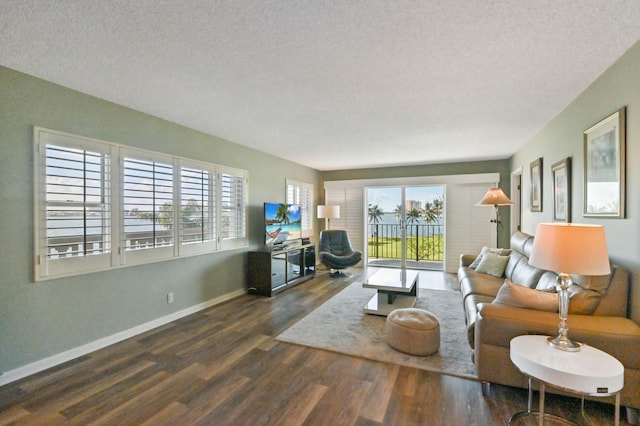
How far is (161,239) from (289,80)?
2.42 m

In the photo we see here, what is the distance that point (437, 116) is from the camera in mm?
3445

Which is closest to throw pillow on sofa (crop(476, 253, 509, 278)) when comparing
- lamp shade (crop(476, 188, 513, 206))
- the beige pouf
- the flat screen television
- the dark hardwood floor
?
lamp shade (crop(476, 188, 513, 206))

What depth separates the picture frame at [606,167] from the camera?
7.05 feet

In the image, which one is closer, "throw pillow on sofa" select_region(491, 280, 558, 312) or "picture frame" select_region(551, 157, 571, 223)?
"throw pillow on sofa" select_region(491, 280, 558, 312)

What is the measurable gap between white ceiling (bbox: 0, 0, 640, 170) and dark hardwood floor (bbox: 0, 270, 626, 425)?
8.17 ft

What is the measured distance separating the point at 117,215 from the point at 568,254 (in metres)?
3.84

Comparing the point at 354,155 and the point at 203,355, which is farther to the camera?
the point at 354,155

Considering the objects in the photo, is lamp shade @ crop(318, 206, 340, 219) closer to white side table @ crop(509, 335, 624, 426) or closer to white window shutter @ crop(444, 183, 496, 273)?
white window shutter @ crop(444, 183, 496, 273)

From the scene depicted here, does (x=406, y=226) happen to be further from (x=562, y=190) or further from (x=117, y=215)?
(x=117, y=215)

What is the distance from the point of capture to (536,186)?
4.14 meters

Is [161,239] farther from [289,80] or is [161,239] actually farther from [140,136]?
[289,80]

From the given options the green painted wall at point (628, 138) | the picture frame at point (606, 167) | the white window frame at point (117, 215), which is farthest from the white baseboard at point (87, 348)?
the picture frame at point (606, 167)

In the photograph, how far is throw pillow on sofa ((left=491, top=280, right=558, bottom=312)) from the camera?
2.13 meters

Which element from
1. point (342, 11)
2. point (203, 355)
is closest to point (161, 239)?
point (203, 355)
